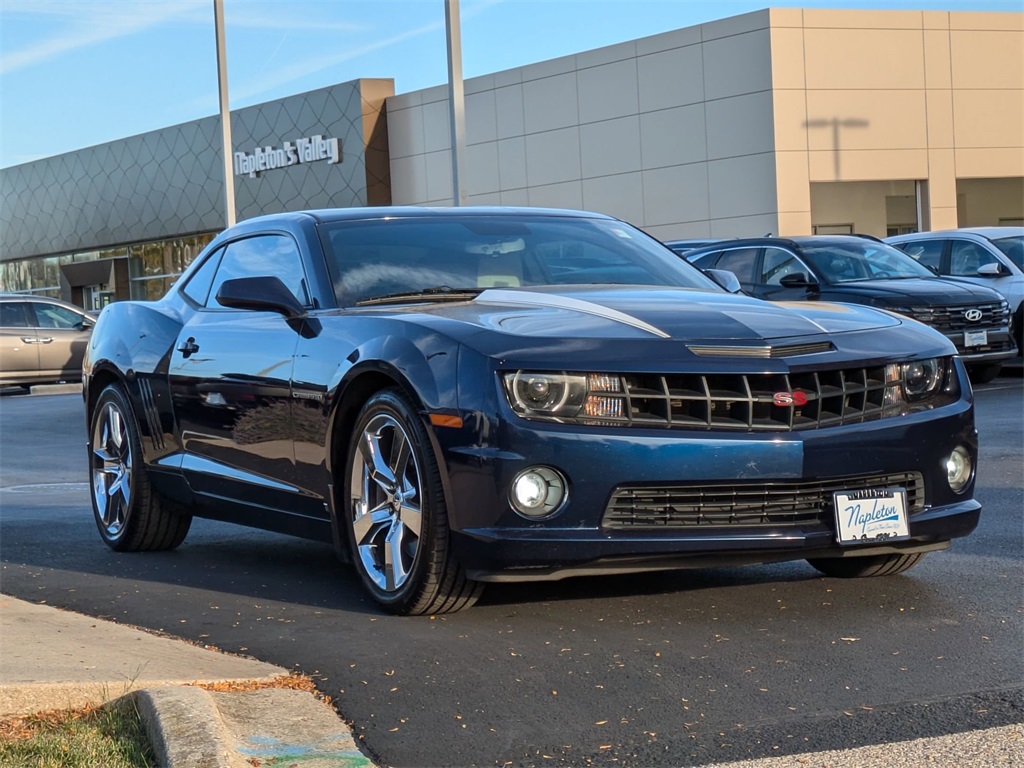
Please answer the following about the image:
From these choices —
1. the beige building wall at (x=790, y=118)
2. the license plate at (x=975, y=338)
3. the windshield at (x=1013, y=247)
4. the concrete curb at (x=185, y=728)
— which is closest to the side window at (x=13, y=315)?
the windshield at (x=1013, y=247)

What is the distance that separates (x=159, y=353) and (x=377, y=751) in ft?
12.5

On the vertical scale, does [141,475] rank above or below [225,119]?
below

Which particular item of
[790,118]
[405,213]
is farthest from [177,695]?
[790,118]

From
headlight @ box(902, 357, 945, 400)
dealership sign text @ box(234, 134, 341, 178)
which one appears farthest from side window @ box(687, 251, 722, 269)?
dealership sign text @ box(234, 134, 341, 178)

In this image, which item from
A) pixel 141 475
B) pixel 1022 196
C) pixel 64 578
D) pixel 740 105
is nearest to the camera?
pixel 64 578

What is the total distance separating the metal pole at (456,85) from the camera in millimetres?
19906

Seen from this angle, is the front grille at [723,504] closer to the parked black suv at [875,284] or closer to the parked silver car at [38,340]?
the parked black suv at [875,284]

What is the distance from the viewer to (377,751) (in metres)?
4.04

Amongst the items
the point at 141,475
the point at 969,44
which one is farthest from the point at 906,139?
the point at 141,475

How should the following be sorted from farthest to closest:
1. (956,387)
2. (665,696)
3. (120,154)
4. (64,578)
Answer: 1. (120,154)
2. (64,578)
3. (956,387)
4. (665,696)

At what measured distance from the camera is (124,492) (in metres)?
7.84

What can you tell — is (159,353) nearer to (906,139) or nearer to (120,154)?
(906,139)

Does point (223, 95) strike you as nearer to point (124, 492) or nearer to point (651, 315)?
point (124, 492)

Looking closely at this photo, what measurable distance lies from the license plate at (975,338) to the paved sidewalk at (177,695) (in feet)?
40.3
